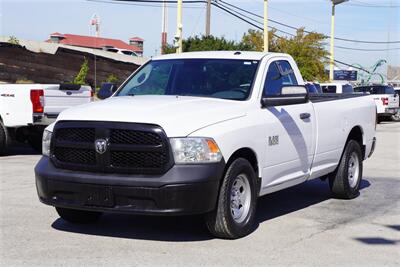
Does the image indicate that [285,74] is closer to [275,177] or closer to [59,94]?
[275,177]

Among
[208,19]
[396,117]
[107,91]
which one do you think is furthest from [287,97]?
[208,19]

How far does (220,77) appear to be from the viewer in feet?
23.4

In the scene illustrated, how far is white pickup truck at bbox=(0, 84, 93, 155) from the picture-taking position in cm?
1270

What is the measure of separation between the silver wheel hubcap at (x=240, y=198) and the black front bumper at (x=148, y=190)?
0.43 m

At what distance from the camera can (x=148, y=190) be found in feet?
18.5

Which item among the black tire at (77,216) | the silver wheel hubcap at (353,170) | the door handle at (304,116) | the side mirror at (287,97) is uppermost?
the side mirror at (287,97)

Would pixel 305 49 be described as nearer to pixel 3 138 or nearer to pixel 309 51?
pixel 309 51

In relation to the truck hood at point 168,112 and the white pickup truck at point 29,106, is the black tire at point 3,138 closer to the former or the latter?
the white pickup truck at point 29,106

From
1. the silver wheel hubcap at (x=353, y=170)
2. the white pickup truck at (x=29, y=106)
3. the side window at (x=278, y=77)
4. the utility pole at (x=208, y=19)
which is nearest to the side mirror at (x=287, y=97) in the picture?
the side window at (x=278, y=77)

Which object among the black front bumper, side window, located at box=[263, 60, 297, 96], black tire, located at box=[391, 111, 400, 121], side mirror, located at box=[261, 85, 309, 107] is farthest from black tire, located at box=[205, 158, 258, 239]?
black tire, located at box=[391, 111, 400, 121]

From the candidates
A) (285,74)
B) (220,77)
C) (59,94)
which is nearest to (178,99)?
(220,77)

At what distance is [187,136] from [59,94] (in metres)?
7.91

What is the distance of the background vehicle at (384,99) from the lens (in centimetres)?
2786

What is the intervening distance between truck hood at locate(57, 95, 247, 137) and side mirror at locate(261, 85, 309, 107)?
28 cm
